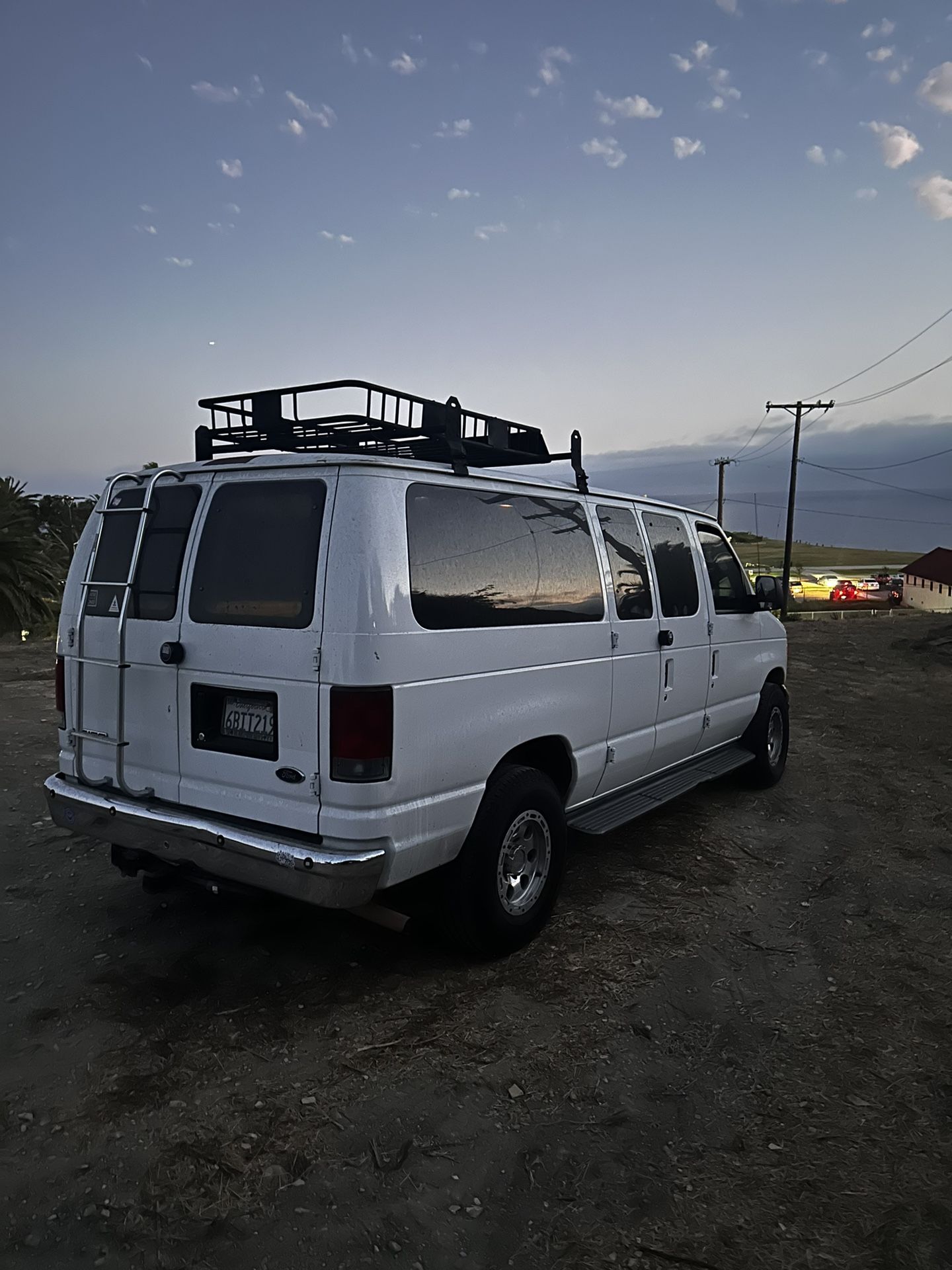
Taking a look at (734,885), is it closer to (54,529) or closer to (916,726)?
(916,726)

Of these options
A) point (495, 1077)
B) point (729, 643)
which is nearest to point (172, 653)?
point (495, 1077)

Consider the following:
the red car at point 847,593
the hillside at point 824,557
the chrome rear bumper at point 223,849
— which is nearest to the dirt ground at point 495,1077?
the chrome rear bumper at point 223,849

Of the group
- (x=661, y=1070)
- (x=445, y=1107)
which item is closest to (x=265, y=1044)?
(x=445, y=1107)

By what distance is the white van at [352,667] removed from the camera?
3271 millimetres

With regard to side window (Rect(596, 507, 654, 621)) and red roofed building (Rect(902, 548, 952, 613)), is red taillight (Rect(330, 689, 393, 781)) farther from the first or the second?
red roofed building (Rect(902, 548, 952, 613))

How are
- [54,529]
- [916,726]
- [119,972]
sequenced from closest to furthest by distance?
[119,972], [916,726], [54,529]

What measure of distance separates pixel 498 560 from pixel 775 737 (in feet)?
13.4

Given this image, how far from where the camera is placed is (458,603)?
12.1 feet

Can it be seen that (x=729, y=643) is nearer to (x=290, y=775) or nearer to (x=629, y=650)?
(x=629, y=650)

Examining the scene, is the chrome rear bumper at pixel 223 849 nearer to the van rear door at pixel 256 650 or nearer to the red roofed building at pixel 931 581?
the van rear door at pixel 256 650

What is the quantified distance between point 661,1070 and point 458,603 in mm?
1987

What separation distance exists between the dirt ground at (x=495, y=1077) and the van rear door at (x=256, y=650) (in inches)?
37.1

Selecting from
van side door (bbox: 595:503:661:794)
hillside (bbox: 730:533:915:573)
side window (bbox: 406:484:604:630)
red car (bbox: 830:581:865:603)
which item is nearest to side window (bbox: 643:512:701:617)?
van side door (bbox: 595:503:661:794)

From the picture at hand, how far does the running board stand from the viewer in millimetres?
4605
